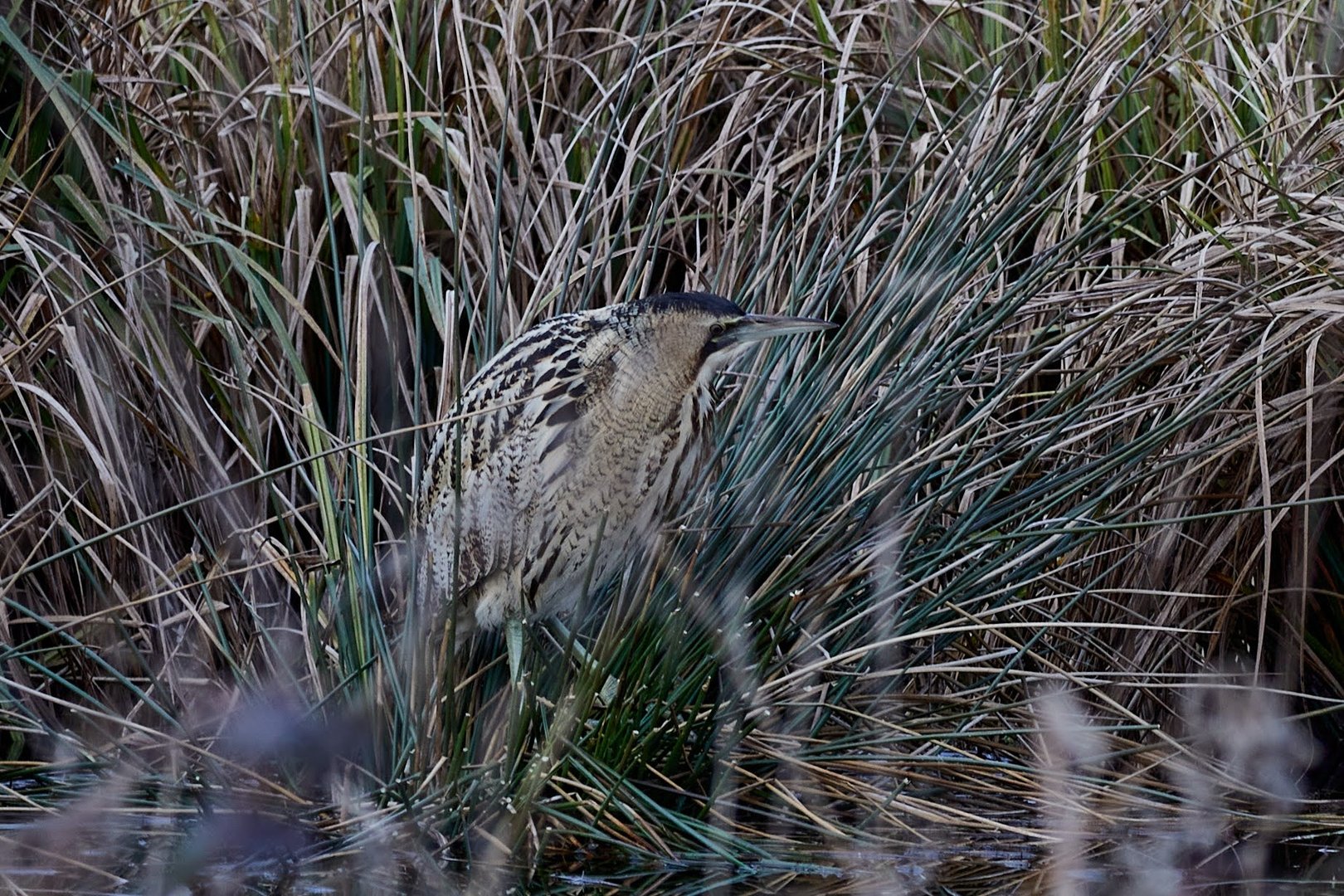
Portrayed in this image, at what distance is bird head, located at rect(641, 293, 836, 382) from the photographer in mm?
2506

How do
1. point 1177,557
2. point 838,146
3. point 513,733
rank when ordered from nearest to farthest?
point 513,733 < point 1177,557 < point 838,146

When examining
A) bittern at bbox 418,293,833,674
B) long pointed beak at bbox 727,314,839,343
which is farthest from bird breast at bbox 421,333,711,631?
long pointed beak at bbox 727,314,839,343

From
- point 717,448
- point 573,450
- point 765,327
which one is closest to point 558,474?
point 573,450

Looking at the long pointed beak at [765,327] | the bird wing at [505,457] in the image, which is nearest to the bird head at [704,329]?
the long pointed beak at [765,327]

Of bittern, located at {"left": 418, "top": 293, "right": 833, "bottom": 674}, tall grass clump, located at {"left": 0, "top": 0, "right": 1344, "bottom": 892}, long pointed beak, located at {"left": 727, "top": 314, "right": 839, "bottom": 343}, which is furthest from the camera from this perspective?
bittern, located at {"left": 418, "top": 293, "right": 833, "bottom": 674}

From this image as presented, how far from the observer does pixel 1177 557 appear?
2.84m

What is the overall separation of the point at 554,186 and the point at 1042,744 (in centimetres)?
146

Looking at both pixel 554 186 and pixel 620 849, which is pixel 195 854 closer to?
pixel 620 849

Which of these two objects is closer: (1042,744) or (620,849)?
(620,849)

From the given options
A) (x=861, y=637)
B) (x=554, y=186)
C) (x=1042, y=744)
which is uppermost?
(x=554, y=186)

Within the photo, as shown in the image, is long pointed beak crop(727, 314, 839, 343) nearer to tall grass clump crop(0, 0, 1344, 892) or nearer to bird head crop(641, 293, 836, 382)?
bird head crop(641, 293, 836, 382)

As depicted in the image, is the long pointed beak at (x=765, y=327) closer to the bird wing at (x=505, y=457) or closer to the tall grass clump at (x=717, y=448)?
the tall grass clump at (x=717, y=448)

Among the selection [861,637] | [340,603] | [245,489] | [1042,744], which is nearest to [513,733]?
[340,603]

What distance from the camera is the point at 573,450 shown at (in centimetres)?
260
